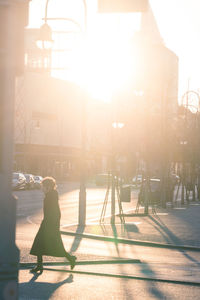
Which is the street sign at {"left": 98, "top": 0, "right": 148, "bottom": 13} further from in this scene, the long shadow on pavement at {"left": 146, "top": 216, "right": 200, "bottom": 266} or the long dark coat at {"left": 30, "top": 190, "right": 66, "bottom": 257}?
the long shadow on pavement at {"left": 146, "top": 216, "right": 200, "bottom": 266}

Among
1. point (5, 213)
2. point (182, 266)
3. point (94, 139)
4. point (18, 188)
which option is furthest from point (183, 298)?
point (94, 139)

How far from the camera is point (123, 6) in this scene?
5.57 m

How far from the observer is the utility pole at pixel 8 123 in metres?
4.94

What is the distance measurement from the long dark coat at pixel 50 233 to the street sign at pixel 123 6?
7.00m

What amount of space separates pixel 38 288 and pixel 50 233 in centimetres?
188

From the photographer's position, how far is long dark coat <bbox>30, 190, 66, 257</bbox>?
40.3 feet

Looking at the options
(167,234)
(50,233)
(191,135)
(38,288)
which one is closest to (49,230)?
(50,233)

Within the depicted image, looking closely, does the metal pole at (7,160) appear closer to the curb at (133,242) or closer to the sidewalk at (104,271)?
the sidewalk at (104,271)

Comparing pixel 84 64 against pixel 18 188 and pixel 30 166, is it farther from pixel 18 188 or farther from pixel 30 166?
pixel 30 166

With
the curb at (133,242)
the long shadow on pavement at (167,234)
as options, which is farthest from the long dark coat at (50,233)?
the curb at (133,242)

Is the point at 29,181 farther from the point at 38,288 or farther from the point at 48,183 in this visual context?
the point at 38,288

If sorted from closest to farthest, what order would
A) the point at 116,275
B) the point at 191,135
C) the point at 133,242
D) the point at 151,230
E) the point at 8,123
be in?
the point at 8,123 < the point at 116,275 < the point at 133,242 < the point at 151,230 < the point at 191,135

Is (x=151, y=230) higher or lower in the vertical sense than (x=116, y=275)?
lower

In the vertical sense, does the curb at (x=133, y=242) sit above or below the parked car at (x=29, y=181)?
above
